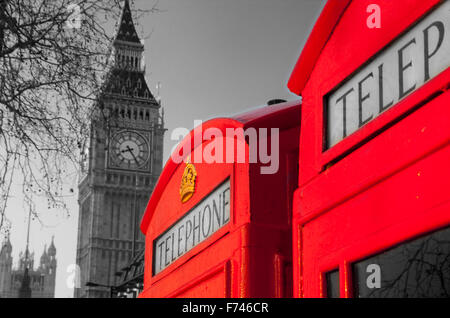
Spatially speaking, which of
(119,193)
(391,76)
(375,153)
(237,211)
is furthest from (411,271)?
(119,193)

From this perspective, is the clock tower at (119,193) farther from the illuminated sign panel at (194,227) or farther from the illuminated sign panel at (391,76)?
the illuminated sign panel at (391,76)

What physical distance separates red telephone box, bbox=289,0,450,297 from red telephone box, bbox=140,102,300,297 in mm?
478

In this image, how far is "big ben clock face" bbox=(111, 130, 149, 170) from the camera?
67000 millimetres

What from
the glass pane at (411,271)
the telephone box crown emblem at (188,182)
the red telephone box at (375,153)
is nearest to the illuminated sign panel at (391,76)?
the red telephone box at (375,153)

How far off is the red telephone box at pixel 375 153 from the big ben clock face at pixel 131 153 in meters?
64.7

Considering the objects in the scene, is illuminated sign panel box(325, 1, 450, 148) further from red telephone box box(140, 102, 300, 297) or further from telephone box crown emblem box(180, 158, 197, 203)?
telephone box crown emblem box(180, 158, 197, 203)

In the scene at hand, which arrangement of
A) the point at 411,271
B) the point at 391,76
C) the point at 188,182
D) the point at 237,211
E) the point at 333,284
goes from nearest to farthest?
the point at 411,271 < the point at 391,76 < the point at 333,284 < the point at 237,211 < the point at 188,182

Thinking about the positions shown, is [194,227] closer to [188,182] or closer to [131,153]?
[188,182]

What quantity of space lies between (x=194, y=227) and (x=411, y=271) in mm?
2030

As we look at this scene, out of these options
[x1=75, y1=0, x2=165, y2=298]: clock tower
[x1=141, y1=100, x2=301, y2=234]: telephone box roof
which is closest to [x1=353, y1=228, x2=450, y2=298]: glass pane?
[x1=141, y1=100, x2=301, y2=234]: telephone box roof

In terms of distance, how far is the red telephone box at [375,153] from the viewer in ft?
6.31

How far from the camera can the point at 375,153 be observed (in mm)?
2209
